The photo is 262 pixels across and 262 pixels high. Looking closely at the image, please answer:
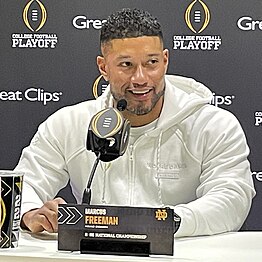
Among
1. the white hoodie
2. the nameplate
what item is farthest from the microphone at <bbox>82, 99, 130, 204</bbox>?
the white hoodie

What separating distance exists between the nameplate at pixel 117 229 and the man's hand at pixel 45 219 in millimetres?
316

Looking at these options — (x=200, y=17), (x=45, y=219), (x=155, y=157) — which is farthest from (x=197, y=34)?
(x=45, y=219)


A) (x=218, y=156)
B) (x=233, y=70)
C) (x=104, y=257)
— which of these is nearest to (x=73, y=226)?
(x=104, y=257)

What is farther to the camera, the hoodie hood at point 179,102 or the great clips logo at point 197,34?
the great clips logo at point 197,34

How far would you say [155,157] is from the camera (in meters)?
2.23

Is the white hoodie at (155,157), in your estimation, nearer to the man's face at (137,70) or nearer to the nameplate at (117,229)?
the man's face at (137,70)

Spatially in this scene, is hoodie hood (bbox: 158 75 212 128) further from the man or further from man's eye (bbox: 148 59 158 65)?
man's eye (bbox: 148 59 158 65)

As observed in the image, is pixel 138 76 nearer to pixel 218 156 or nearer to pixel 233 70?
pixel 218 156

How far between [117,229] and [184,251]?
202mm

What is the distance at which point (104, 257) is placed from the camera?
1336 mm

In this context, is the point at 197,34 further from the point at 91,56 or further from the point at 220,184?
the point at 220,184

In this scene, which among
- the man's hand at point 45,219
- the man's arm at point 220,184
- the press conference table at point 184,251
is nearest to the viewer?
the press conference table at point 184,251

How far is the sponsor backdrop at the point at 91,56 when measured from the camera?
10.3 ft

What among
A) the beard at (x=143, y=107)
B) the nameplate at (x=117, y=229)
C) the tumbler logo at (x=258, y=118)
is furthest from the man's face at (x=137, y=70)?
the tumbler logo at (x=258, y=118)
